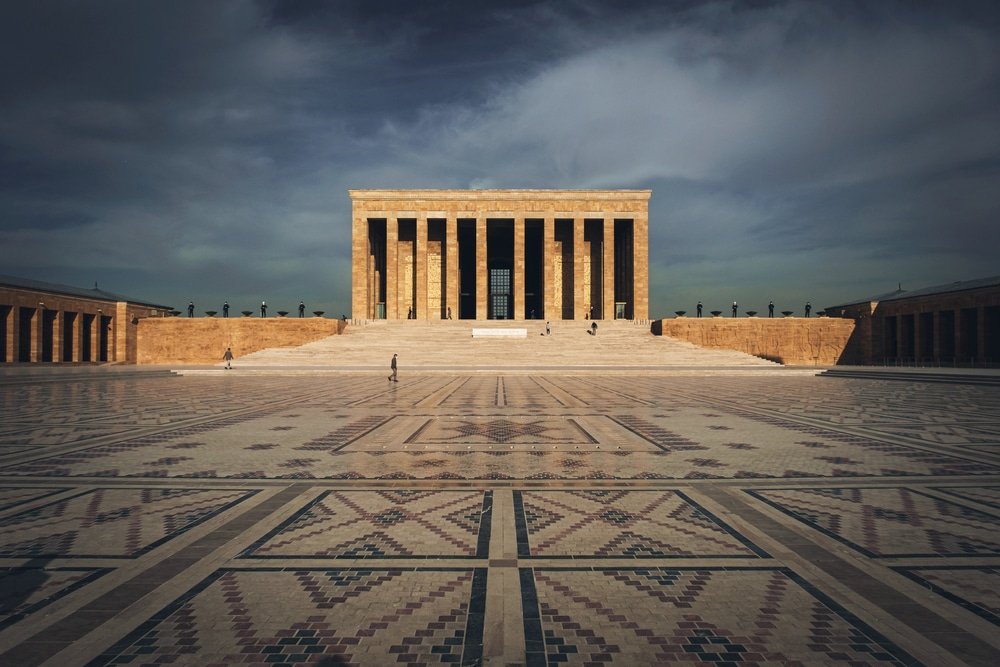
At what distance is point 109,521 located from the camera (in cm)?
454

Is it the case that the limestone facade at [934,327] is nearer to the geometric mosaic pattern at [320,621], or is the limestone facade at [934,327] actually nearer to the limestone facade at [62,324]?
the geometric mosaic pattern at [320,621]

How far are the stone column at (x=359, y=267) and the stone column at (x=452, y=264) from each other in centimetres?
730

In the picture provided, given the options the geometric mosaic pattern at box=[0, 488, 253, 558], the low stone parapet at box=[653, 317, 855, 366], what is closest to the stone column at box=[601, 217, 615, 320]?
the low stone parapet at box=[653, 317, 855, 366]

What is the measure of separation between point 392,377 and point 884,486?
54.6ft

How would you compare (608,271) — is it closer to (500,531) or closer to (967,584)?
(500,531)

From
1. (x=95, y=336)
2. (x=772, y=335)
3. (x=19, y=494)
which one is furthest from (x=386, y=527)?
(x=95, y=336)

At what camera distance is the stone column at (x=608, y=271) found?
48.1 meters

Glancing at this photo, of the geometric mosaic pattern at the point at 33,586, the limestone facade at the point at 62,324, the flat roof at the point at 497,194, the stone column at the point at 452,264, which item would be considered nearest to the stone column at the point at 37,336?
the limestone facade at the point at 62,324

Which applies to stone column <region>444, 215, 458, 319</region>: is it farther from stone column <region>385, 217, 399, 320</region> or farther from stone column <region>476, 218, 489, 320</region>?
stone column <region>385, 217, 399, 320</region>

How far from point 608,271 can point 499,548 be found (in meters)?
46.4

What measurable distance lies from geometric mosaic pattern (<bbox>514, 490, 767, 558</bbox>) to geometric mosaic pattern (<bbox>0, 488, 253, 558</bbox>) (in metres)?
2.84

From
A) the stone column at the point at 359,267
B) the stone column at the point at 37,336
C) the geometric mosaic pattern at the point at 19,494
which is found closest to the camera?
the geometric mosaic pattern at the point at 19,494

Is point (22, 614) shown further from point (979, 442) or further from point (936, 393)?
point (936, 393)

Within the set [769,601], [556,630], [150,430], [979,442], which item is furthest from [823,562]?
[150,430]
